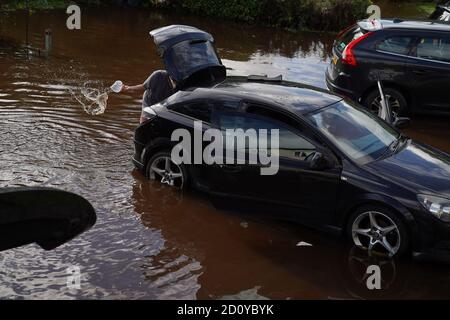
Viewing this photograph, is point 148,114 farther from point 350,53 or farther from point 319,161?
point 350,53

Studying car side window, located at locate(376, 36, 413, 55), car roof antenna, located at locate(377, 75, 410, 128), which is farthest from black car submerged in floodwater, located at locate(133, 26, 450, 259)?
car side window, located at locate(376, 36, 413, 55)

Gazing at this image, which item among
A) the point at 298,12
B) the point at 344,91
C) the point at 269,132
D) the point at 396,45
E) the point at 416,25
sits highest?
the point at 416,25

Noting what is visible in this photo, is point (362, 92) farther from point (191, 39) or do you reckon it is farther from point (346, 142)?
point (346, 142)

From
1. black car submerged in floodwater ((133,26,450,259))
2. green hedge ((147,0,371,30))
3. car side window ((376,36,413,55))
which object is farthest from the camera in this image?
green hedge ((147,0,371,30))

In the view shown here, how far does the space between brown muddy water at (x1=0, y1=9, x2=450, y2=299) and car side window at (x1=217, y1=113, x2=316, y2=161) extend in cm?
94

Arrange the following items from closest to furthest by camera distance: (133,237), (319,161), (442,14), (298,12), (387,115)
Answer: (319,161) → (133,237) → (387,115) → (442,14) → (298,12)

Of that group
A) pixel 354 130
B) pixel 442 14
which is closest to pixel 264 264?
pixel 354 130

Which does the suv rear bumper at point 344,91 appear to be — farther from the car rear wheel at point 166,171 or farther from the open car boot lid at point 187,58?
the car rear wheel at point 166,171

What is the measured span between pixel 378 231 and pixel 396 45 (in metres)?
5.64

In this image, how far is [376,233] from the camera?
20.8ft

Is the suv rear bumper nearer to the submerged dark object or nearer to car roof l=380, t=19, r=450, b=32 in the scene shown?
car roof l=380, t=19, r=450, b=32

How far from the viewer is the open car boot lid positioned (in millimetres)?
8281

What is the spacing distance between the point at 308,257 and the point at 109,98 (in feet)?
20.6

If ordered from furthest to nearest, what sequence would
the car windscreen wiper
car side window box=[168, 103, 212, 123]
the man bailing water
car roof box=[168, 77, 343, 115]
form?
1. the man bailing water
2. car side window box=[168, 103, 212, 123]
3. car roof box=[168, 77, 343, 115]
4. the car windscreen wiper
